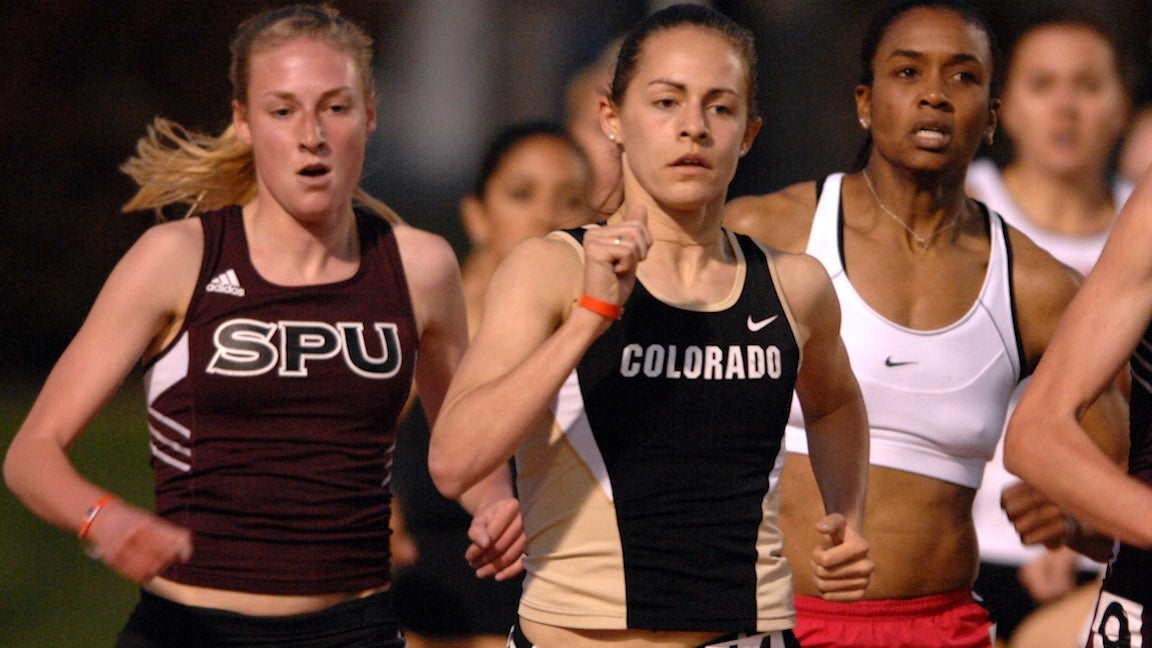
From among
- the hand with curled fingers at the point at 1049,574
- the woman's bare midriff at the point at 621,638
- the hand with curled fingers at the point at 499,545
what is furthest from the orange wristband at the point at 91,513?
the hand with curled fingers at the point at 1049,574

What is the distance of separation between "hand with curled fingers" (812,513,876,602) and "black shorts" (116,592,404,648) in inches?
32.9

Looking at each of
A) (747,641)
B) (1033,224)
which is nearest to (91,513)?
(747,641)

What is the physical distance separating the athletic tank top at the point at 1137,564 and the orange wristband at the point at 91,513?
166 cm

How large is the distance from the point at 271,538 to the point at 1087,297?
1.49 meters

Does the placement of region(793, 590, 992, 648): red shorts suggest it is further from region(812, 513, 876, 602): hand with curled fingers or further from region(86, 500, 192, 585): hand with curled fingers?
region(86, 500, 192, 585): hand with curled fingers

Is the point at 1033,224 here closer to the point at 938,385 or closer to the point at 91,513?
the point at 938,385

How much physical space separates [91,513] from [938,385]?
183 cm

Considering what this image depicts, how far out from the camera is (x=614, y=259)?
2697mm

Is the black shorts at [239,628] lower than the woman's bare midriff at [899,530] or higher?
lower

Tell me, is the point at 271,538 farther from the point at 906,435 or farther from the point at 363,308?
the point at 906,435

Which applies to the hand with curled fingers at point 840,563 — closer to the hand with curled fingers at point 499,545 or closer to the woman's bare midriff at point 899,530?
the hand with curled fingers at point 499,545

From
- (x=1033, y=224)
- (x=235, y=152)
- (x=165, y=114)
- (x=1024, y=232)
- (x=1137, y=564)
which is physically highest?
(x=165, y=114)

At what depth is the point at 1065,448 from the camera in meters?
2.54

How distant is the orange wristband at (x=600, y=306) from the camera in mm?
2678
